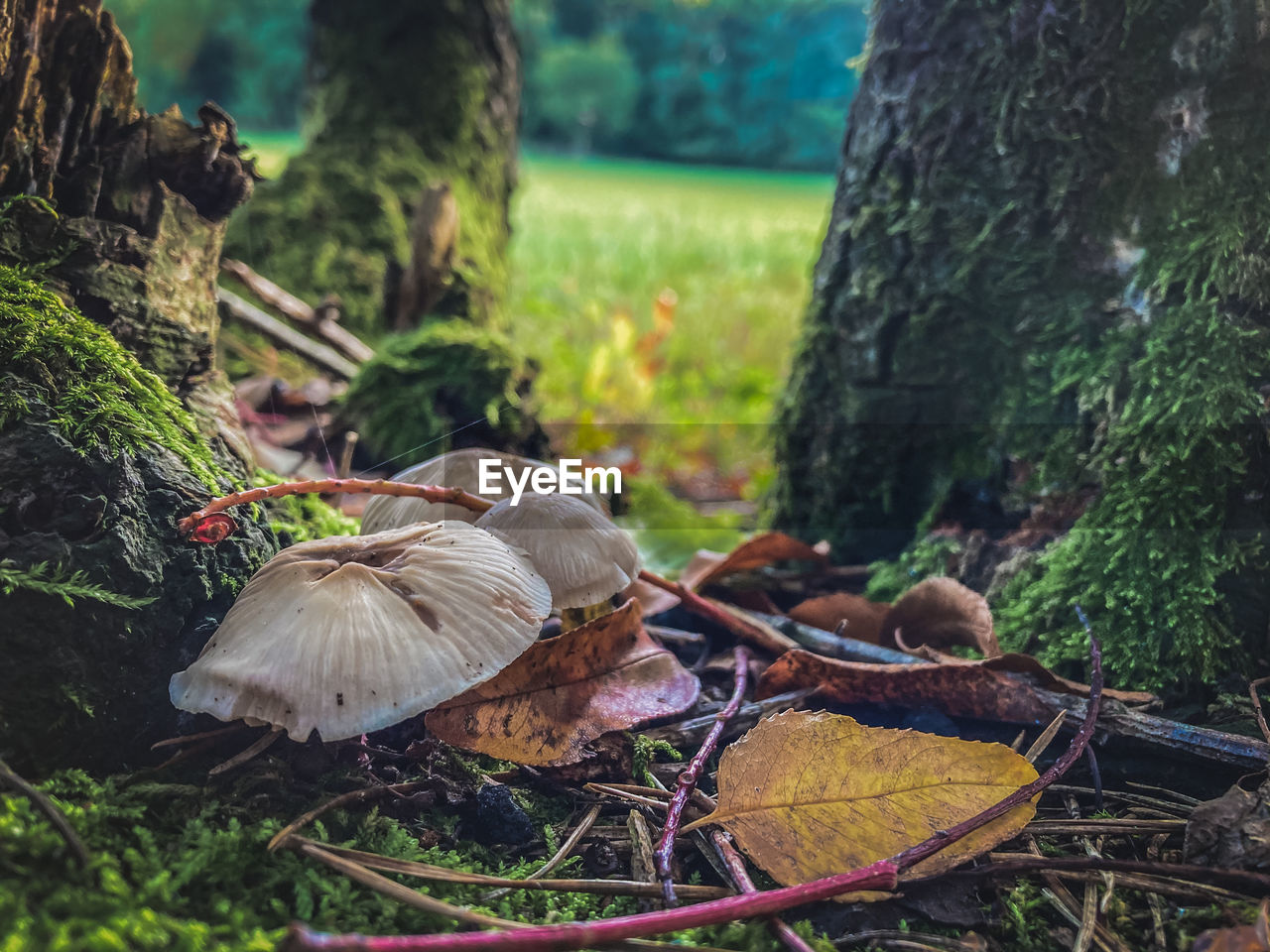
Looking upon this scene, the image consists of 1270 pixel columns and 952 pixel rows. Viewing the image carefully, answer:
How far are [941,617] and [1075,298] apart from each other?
29.2 inches

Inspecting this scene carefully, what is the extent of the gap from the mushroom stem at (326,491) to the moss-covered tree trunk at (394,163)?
2.24 m

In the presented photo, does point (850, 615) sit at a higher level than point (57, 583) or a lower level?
lower

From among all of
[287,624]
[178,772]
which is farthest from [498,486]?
[178,772]

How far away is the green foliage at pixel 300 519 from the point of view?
4.76 feet

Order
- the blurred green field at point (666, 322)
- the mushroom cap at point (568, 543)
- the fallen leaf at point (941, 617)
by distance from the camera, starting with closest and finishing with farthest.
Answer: the mushroom cap at point (568, 543) → the fallen leaf at point (941, 617) → the blurred green field at point (666, 322)

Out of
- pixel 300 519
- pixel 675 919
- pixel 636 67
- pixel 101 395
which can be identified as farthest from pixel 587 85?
pixel 675 919

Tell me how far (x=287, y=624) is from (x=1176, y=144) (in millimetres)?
1764

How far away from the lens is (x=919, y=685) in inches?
56.6

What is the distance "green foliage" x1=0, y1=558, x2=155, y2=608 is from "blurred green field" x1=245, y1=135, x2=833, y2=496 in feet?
5.59

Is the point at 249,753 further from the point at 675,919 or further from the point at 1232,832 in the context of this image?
the point at 1232,832

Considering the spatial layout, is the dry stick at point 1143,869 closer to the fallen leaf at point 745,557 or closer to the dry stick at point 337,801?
the dry stick at point 337,801

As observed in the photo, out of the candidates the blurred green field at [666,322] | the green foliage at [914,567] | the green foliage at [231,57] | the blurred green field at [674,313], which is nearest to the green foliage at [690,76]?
the blurred green field at [674,313]

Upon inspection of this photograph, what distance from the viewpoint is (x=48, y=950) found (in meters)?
0.71

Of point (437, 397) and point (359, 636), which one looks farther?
point (437, 397)
